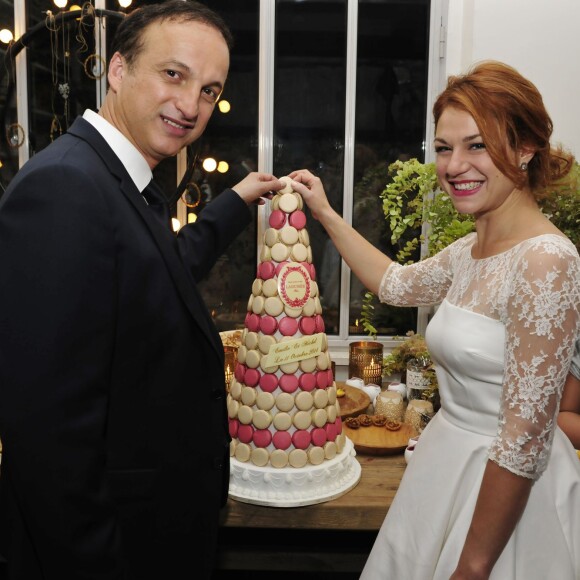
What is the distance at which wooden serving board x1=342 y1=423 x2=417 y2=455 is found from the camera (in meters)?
1.63

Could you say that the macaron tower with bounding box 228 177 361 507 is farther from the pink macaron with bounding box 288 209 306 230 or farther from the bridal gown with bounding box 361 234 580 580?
the bridal gown with bounding box 361 234 580 580

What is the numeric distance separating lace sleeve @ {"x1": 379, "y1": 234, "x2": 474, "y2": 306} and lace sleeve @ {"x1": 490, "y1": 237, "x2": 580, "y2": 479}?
14.3 inches

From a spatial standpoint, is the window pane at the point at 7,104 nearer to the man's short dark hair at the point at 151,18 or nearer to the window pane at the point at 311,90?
the window pane at the point at 311,90

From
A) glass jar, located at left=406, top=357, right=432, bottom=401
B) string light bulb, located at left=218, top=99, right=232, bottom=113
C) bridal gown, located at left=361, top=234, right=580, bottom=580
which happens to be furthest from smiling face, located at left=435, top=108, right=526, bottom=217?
string light bulb, located at left=218, top=99, right=232, bottom=113

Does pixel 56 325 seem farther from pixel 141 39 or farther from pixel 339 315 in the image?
pixel 339 315

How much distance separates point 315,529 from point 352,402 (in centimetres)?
57

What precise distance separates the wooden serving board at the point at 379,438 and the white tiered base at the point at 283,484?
0.28m

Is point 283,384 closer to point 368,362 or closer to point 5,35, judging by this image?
point 368,362

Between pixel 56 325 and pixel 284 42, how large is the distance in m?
1.96

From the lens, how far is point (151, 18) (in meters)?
1.02

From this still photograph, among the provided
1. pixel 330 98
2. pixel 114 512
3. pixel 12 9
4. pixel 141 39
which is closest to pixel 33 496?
pixel 114 512

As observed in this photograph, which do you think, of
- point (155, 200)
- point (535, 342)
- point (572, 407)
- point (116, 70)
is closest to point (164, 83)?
point (116, 70)

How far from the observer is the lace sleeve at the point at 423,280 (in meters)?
1.39

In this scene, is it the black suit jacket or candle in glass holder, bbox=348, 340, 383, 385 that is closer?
the black suit jacket
